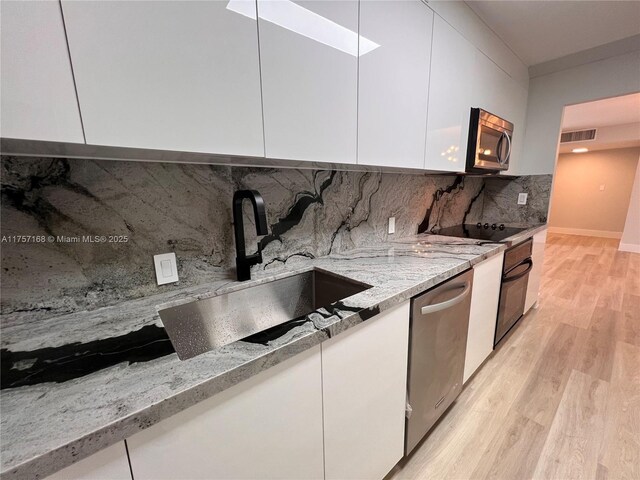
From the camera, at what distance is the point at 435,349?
3.89ft

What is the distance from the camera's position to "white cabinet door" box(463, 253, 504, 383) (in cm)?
149

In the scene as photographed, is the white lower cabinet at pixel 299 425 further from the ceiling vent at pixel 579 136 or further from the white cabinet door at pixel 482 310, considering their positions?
the ceiling vent at pixel 579 136

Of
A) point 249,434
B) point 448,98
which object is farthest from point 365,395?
point 448,98

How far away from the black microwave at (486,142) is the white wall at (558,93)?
76 centimetres

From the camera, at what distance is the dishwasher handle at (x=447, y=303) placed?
106cm

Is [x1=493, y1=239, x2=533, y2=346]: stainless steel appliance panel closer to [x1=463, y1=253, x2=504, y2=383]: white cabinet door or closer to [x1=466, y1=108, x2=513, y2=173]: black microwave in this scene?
[x1=463, y1=253, x2=504, y2=383]: white cabinet door

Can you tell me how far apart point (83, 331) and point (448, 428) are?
1.69 meters

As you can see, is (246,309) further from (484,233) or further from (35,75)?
(484,233)

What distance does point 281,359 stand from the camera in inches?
24.4

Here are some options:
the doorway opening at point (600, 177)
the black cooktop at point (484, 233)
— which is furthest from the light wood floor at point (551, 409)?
the doorway opening at point (600, 177)

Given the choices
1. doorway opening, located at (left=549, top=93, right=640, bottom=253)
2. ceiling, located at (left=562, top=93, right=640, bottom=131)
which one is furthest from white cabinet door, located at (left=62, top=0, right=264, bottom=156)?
doorway opening, located at (left=549, top=93, right=640, bottom=253)

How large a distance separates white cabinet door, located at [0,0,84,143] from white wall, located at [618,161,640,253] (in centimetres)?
743

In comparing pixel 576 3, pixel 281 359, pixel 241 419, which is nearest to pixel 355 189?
pixel 281 359

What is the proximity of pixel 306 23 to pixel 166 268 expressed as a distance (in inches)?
37.2
